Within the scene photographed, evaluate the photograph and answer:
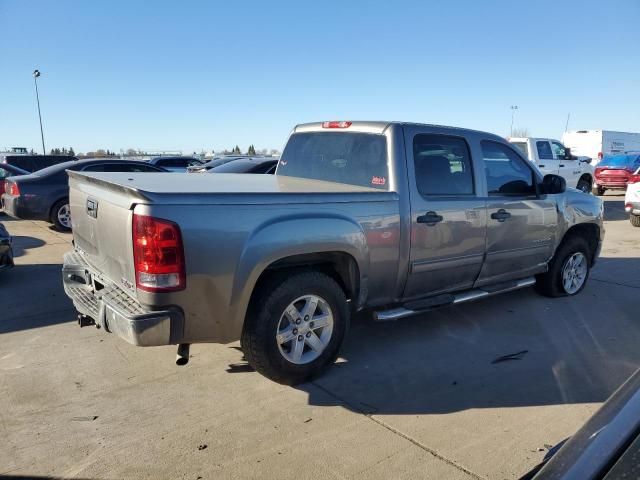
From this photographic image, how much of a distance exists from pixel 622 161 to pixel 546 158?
641 centimetres

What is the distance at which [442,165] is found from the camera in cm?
443

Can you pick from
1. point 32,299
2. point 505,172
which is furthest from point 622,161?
point 32,299

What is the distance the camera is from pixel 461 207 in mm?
4418

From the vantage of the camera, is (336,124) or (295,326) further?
(336,124)

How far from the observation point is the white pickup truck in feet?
46.8

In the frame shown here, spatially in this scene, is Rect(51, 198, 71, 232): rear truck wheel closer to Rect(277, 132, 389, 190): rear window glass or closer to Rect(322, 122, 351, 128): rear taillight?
Rect(277, 132, 389, 190): rear window glass

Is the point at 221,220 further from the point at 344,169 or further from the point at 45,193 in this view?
the point at 45,193

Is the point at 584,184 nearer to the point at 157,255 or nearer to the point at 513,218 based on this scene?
the point at 513,218

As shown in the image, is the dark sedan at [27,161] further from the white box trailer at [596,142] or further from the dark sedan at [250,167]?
the white box trailer at [596,142]

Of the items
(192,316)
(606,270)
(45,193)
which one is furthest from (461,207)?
(45,193)

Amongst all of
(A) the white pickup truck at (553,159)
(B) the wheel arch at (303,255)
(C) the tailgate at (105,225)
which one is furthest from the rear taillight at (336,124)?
(A) the white pickup truck at (553,159)

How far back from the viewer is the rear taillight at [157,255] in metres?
2.88

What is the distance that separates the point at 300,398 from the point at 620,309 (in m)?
4.18

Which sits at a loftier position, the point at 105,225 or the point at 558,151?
the point at 558,151
